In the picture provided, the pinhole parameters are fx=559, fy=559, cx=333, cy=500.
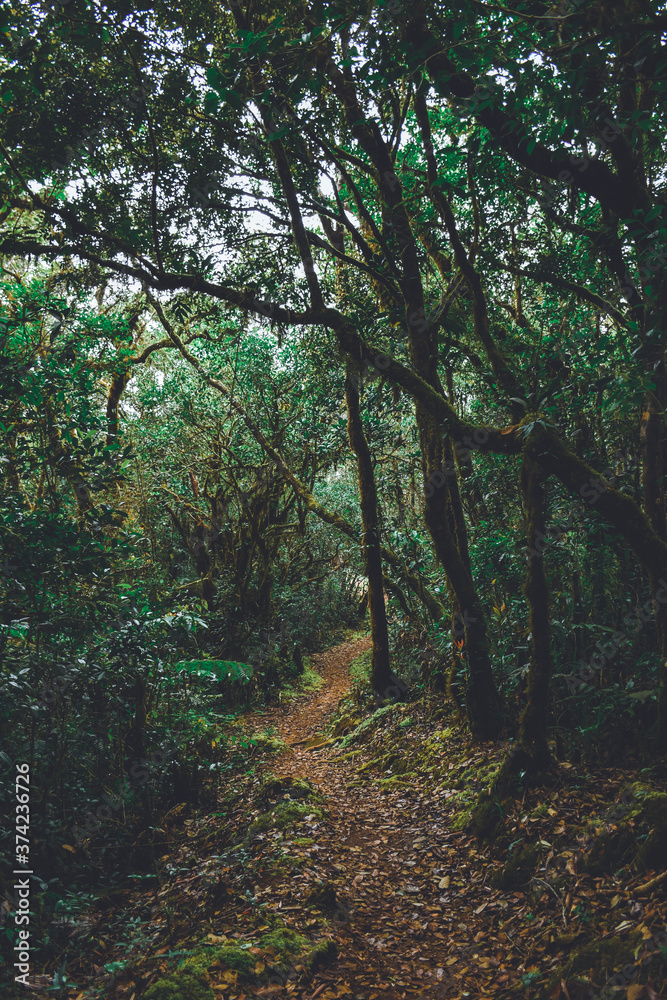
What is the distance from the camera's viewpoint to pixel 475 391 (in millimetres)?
12180

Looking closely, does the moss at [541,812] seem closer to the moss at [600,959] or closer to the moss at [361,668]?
the moss at [600,959]

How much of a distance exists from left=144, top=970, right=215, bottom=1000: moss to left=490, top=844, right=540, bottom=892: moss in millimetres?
2630

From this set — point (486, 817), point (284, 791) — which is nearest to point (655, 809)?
point (486, 817)

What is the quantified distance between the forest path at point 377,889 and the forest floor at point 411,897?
17 millimetres

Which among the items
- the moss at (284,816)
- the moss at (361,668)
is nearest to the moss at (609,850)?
the moss at (284,816)

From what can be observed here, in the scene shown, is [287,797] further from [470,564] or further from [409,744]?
[470,564]

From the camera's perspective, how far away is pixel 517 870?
16.2ft

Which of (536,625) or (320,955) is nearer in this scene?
(320,955)

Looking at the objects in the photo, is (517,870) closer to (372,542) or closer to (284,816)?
(284,816)

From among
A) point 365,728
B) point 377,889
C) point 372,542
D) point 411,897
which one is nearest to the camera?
point 411,897

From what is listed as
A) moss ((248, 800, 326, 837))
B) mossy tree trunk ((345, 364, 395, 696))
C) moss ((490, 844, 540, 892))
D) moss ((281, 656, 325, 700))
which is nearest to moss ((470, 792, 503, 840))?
moss ((490, 844, 540, 892))

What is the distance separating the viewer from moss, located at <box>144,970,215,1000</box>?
3.65m

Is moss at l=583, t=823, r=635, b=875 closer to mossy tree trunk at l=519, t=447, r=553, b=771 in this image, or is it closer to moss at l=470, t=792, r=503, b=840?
mossy tree trunk at l=519, t=447, r=553, b=771

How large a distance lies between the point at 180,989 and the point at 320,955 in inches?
43.1
